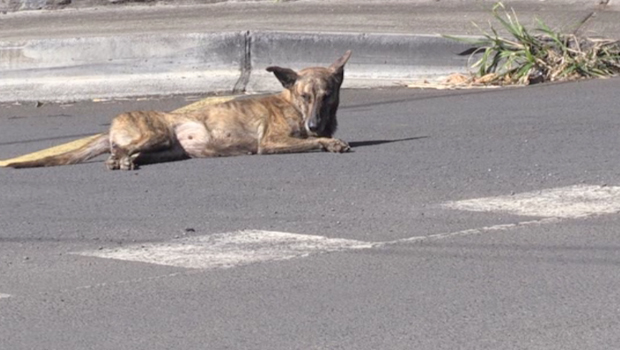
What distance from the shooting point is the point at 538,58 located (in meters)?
14.4

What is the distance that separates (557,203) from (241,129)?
3163 mm

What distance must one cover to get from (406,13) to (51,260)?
1004 cm

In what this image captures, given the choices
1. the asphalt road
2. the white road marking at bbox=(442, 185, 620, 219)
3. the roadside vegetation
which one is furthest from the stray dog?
the roadside vegetation

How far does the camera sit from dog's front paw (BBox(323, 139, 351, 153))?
414 inches

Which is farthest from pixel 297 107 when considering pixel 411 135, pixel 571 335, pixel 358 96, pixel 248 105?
pixel 571 335

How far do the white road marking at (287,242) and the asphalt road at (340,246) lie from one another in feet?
0.06

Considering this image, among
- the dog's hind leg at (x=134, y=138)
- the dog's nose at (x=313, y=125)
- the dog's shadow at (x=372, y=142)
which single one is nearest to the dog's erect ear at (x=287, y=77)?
the dog's nose at (x=313, y=125)

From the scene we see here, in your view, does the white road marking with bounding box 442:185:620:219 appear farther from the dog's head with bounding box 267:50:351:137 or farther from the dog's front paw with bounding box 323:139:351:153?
the dog's head with bounding box 267:50:351:137

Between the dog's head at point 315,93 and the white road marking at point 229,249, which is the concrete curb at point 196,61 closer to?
the dog's head at point 315,93

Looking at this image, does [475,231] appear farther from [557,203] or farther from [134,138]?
[134,138]

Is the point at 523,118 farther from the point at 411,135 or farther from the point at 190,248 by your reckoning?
the point at 190,248

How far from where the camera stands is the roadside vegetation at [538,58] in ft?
46.5

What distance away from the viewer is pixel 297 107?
10734 mm

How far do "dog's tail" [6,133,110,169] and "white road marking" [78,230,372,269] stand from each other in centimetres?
313
